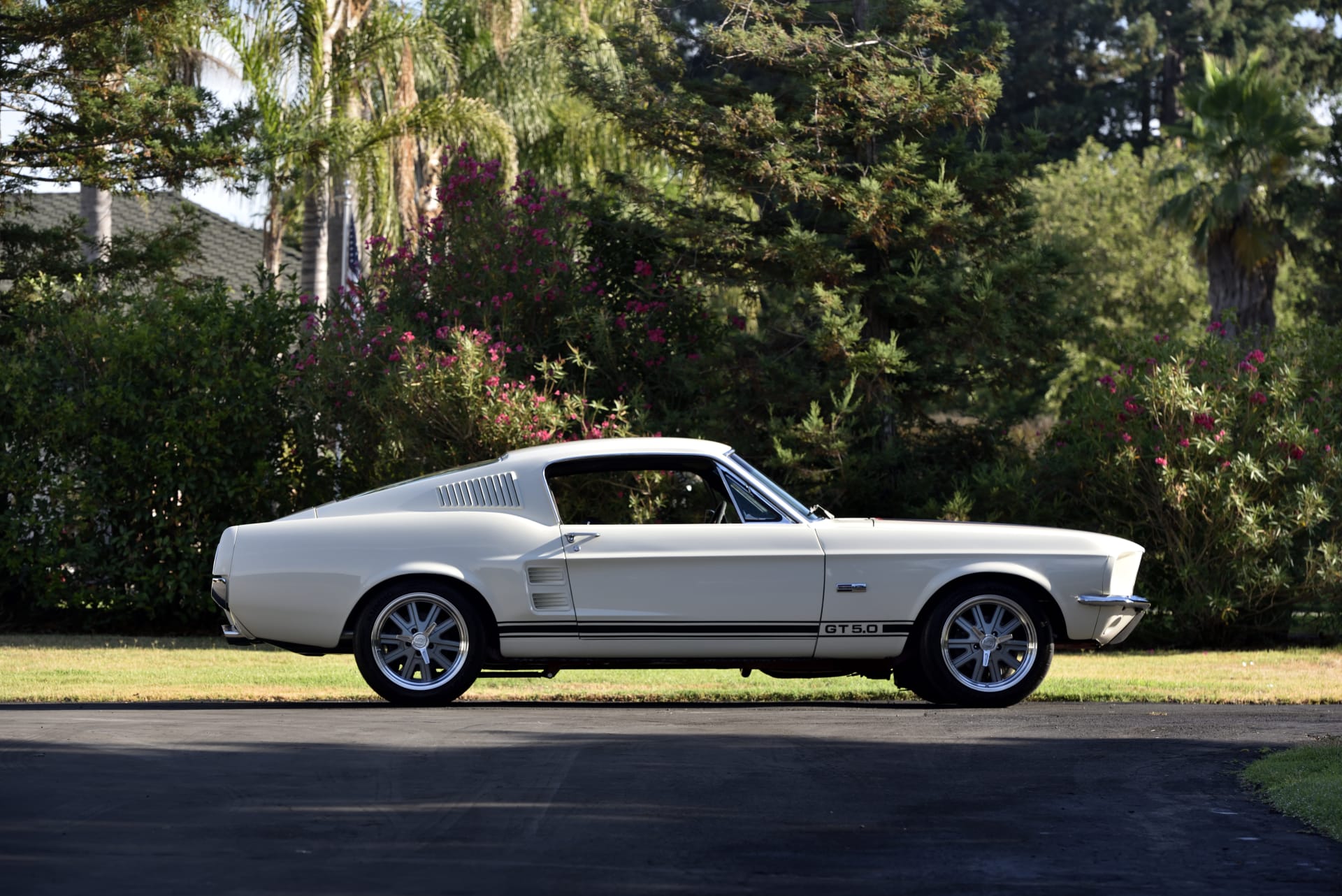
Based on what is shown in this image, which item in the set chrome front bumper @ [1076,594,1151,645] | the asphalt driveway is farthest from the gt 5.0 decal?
chrome front bumper @ [1076,594,1151,645]

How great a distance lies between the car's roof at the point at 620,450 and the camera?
33.6 ft

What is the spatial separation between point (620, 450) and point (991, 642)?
2.35 meters

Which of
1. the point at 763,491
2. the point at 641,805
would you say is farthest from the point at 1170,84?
the point at 641,805

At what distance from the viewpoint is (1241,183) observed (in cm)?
3556

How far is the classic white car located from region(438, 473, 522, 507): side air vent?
25 millimetres

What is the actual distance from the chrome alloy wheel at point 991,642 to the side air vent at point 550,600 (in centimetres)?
214

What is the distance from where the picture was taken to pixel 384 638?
9859 millimetres

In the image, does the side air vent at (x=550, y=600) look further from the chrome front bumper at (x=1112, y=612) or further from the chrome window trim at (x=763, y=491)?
the chrome front bumper at (x=1112, y=612)

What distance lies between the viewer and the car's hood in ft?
32.6

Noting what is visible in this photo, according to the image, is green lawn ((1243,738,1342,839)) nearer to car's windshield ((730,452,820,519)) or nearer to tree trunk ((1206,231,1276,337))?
car's windshield ((730,452,820,519))

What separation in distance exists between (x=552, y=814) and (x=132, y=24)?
1702 cm

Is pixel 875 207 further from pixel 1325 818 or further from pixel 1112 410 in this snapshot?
pixel 1325 818

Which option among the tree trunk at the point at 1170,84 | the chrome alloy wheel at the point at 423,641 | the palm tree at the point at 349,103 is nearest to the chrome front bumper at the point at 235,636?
the chrome alloy wheel at the point at 423,641

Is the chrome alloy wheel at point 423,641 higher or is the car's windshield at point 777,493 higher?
the car's windshield at point 777,493
